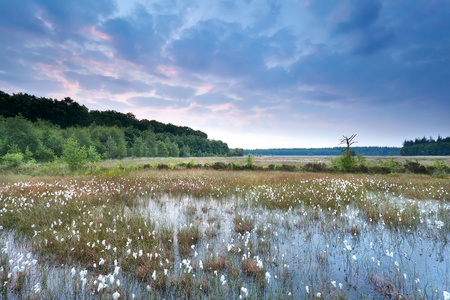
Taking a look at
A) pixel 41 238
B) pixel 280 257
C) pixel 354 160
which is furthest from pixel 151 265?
pixel 354 160

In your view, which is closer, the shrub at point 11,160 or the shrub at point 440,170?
the shrub at point 440,170

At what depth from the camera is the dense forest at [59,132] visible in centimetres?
3503

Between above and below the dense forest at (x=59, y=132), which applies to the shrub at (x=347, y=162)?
below

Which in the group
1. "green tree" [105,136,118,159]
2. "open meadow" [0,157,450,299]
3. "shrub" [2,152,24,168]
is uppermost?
"green tree" [105,136,118,159]

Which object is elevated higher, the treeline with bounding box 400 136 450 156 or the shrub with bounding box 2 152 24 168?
the treeline with bounding box 400 136 450 156

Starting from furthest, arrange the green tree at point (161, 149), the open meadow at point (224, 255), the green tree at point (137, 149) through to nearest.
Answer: the green tree at point (161, 149), the green tree at point (137, 149), the open meadow at point (224, 255)

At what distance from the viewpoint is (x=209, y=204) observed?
10.4 m

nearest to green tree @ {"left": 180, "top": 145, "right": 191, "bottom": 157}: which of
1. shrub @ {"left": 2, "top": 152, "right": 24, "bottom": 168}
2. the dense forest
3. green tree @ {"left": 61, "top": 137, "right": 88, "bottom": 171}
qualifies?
the dense forest

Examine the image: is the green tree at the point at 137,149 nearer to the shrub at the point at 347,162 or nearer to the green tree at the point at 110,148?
the green tree at the point at 110,148

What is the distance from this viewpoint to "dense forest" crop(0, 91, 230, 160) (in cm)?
3503

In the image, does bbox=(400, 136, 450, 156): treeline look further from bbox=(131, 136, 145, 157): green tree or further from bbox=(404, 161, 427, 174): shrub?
bbox=(131, 136, 145, 157): green tree

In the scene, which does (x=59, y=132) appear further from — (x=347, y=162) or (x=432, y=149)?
(x=432, y=149)

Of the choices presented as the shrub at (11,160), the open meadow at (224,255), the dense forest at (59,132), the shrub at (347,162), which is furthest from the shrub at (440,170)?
the shrub at (11,160)

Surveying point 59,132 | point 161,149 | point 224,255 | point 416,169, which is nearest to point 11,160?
point 59,132
